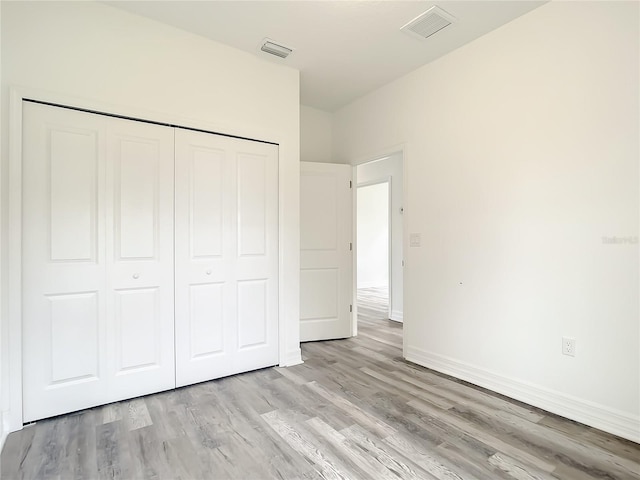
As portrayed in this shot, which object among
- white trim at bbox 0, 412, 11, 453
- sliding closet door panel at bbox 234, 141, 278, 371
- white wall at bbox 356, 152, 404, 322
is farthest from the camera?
white wall at bbox 356, 152, 404, 322

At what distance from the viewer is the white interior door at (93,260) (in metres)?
2.17

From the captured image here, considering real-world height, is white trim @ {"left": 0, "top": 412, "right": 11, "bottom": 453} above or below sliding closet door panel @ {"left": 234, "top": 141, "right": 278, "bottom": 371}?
below

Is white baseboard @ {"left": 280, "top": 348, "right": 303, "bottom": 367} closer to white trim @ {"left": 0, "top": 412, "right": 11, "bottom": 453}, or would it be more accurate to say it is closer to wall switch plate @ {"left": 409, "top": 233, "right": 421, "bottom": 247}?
wall switch plate @ {"left": 409, "top": 233, "right": 421, "bottom": 247}

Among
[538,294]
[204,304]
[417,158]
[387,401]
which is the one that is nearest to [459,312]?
[538,294]

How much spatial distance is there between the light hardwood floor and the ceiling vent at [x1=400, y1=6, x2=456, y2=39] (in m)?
2.84

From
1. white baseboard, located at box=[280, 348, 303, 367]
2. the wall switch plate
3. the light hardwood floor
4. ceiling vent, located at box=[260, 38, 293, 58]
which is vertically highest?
ceiling vent, located at box=[260, 38, 293, 58]

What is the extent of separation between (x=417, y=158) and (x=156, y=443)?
309 cm

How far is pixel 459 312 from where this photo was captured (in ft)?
9.78

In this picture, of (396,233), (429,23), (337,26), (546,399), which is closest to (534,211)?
(546,399)

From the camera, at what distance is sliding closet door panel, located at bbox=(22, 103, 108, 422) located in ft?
7.06

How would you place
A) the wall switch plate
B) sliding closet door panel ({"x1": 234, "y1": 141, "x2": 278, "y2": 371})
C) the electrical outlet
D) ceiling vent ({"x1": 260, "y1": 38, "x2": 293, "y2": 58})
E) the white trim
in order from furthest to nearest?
1. the wall switch plate
2. sliding closet door panel ({"x1": 234, "y1": 141, "x2": 278, "y2": 371})
3. ceiling vent ({"x1": 260, "y1": 38, "x2": 293, "y2": 58})
4. the electrical outlet
5. the white trim

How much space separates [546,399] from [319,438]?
64.6 inches

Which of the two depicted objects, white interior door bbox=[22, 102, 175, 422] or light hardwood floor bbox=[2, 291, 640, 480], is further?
white interior door bbox=[22, 102, 175, 422]

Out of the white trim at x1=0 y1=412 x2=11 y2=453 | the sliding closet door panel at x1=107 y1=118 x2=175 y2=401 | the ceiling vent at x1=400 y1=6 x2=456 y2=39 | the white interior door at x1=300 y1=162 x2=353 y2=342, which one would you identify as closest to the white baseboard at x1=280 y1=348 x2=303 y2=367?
the white interior door at x1=300 y1=162 x2=353 y2=342
